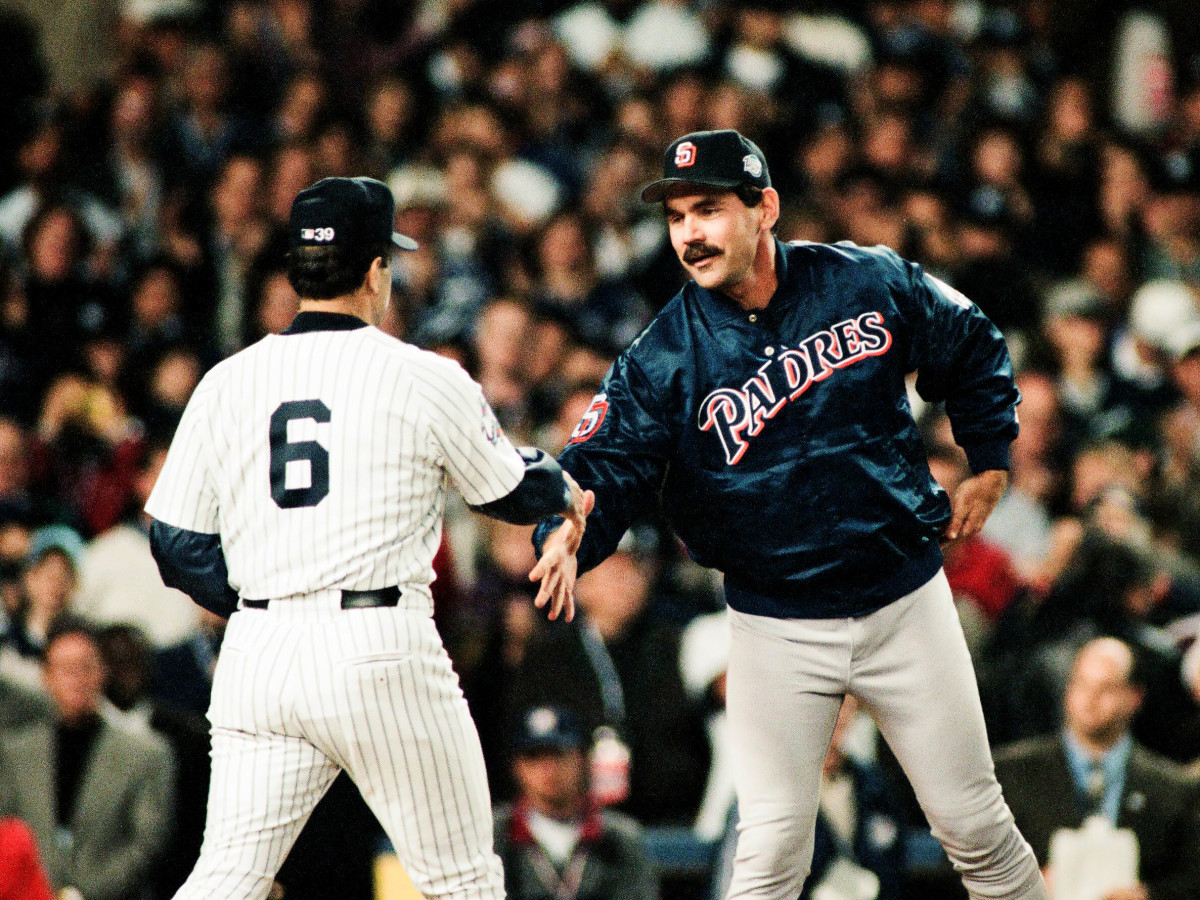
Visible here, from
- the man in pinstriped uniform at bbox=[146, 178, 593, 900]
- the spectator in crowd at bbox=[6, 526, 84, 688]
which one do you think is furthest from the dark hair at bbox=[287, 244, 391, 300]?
the spectator in crowd at bbox=[6, 526, 84, 688]

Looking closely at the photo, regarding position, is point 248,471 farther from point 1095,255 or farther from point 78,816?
point 1095,255

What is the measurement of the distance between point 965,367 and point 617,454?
915mm

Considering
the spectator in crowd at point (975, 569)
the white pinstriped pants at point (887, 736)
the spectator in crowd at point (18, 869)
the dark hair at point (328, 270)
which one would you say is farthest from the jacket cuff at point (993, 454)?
the spectator in crowd at point (18, 869)

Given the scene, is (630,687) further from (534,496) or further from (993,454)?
(534,496)

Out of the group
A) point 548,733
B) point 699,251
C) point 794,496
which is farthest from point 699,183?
point 548,733

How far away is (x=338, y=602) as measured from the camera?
3498 mm

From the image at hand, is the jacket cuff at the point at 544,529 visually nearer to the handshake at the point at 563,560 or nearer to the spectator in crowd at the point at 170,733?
the handshake at the point at 563,560

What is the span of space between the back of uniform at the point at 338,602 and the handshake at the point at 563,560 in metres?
0.22

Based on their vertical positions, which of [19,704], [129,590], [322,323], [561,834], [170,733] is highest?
[322,323]

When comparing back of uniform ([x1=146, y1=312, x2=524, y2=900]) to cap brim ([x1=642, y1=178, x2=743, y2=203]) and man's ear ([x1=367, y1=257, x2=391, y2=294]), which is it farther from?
cap brim ([x1=642, y1=178, x2=743, y2=203])

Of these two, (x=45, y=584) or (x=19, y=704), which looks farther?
(x=45, y=584)

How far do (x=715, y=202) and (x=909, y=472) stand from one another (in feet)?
2.61

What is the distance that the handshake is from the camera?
12.3ft

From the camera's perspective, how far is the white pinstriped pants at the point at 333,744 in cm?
347
